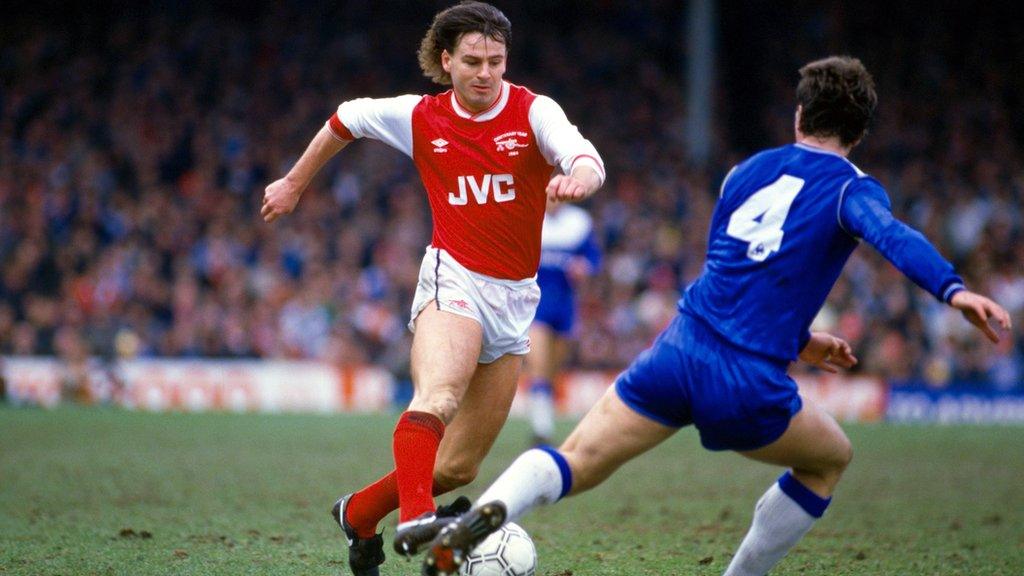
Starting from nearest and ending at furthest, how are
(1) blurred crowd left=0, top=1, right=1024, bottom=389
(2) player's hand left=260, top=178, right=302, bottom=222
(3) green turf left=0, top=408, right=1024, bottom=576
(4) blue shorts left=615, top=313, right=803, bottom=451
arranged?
1. (4) blue shorts left=615, top=313, right=803, bottom=451
2. (2) player's hand left=260, top=178, right=302, bottom=222
3. (3) green turf left=0, top=408, right=1024, bottom=576
4. (1) blurred crowd left=0, top=1, right=1024, bottom=389

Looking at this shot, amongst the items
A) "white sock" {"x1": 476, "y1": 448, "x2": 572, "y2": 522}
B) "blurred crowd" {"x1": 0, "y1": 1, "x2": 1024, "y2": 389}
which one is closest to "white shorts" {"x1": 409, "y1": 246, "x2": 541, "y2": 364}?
"white sock" {"x1": 476, "y1": 448, "x2": 572, "y2": 522}

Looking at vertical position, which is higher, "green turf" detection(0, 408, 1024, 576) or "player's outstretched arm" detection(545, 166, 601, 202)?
"player's outstretched arm" detection(545, 166, 601, 202)

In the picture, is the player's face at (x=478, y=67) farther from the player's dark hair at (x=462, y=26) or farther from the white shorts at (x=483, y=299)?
the white shorts at (x=483, y=299)

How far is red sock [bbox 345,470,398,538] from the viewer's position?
5402mm

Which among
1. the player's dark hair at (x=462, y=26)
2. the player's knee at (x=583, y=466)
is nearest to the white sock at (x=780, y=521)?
the player's knee at (x=583, y=466)

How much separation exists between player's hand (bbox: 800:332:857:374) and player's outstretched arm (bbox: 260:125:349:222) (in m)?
2.25

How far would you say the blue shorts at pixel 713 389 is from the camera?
448 cm

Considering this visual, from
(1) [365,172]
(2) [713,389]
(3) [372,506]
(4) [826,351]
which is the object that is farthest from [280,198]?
(1) [365,172]

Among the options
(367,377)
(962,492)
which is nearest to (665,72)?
(367,377)

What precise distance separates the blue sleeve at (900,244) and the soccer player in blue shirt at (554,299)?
7.32 m

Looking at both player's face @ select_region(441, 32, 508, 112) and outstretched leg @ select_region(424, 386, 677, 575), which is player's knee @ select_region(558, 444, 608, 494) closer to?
outstretched leg @ select_region(424, 386, 677, 575)

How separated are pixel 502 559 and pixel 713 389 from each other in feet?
4.11

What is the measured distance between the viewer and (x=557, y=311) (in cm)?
1182

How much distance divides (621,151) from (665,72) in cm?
387
